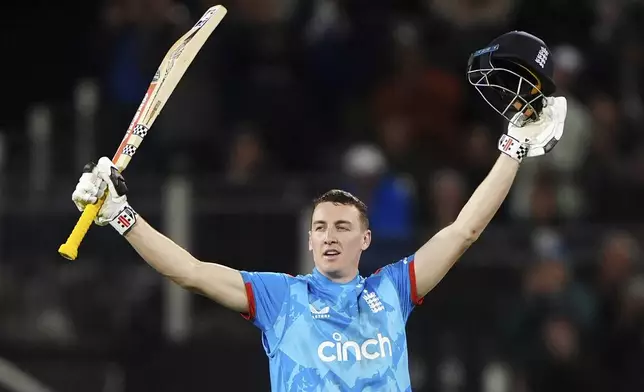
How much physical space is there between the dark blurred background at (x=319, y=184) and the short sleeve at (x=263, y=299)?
400 cm

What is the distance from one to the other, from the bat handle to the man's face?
3.23ft

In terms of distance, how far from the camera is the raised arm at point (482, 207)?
6.41 m

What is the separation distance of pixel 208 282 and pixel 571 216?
577 cm

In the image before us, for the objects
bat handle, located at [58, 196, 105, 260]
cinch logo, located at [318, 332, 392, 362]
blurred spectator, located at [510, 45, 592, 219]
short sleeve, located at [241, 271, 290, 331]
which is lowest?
cinch logo, located at [318, 332, 392, 362]

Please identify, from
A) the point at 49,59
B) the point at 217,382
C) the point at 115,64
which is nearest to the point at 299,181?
the point at 217,382

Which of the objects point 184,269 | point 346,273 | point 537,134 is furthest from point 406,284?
point 184,269

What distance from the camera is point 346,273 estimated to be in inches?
250

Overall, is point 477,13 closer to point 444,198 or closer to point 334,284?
point 444,198

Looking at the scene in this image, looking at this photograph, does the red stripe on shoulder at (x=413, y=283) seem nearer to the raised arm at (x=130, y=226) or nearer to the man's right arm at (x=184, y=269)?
the man's right arm at (x=184, y=269)

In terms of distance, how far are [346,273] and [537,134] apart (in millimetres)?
1098

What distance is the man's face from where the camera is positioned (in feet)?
20.7

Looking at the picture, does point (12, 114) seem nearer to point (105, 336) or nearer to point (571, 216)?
point (105, 336)

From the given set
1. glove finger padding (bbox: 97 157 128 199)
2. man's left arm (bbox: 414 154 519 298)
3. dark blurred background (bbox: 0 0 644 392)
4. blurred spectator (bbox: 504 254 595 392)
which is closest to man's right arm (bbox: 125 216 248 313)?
glove finger padding (bbox: 97 157 128 199)

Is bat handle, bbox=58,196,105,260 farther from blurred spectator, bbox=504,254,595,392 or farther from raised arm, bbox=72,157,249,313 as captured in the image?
blurred spectator, bbox=504,254,595,392
